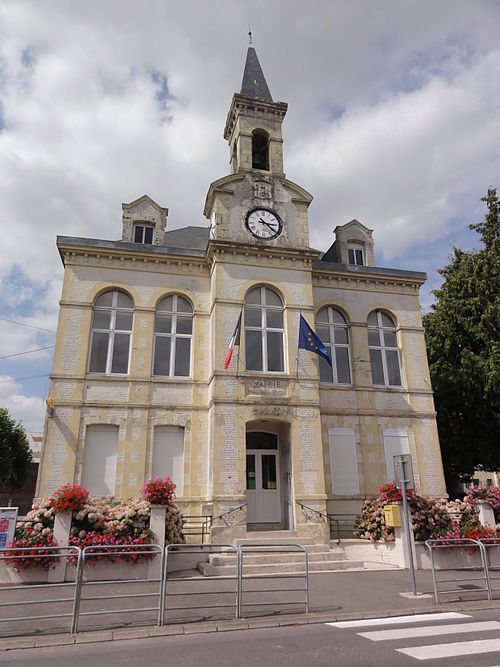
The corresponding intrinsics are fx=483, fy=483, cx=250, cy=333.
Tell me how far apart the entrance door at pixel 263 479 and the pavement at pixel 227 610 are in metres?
4.90

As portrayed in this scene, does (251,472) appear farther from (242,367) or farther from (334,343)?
(334,343)

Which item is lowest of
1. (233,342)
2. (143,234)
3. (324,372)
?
(324,372)

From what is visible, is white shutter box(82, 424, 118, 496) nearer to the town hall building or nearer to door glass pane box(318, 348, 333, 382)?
the town hall building

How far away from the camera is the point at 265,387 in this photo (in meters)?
16.1

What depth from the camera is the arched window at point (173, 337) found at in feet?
56.8

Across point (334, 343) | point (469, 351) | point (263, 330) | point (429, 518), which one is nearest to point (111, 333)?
point (263, 330)

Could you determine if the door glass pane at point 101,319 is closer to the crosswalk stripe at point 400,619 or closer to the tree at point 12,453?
the crosswalk stripe at point 400,619

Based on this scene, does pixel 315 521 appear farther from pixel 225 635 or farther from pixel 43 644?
pixel 43 644

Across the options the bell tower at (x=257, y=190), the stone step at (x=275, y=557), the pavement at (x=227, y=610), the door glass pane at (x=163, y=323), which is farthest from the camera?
the bell tower at (x=257, y=190)

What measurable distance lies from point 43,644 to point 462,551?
34.5 ft

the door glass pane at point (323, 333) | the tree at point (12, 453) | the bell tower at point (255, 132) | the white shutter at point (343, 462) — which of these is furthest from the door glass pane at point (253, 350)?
the tree at point (12, 453)

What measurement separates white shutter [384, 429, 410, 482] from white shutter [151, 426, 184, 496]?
747 centimetres

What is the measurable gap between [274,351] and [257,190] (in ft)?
21.1

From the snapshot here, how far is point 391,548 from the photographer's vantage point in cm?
1332
